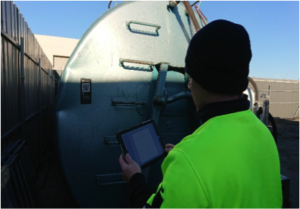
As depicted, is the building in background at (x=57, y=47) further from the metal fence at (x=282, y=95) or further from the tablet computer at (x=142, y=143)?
the tablet computer at (x=142, y=143)

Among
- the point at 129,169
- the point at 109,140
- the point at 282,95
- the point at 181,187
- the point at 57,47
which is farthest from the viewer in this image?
the point at 57,47

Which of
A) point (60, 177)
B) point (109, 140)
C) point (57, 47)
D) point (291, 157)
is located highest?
point (57, 47)

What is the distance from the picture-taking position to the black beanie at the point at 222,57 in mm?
759

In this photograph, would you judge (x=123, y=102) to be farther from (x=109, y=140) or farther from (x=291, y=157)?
(x=291, y=157)

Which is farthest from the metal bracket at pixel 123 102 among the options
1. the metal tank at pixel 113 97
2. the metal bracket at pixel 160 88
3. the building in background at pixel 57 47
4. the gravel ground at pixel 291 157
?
the building in background at pixel 57 47

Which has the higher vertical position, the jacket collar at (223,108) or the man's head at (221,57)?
the man's head at (221,57)

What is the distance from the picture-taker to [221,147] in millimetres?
682

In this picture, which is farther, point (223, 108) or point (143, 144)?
point (143, 144)

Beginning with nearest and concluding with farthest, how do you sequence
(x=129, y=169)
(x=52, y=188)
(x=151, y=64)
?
(x=129, y=169)
(x=151, y=64)
(x=52, y=188)

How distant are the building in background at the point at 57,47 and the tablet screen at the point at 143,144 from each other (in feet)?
58.2

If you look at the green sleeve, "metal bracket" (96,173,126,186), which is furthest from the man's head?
"metal bracket" (96,173,126,186)

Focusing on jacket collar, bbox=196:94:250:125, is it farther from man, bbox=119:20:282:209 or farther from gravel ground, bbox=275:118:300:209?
gravel ground, bbox=275:118:300:209

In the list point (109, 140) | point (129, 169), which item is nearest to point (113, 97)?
point (109, 140)

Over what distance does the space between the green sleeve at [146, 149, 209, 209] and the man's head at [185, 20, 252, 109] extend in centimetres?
27
